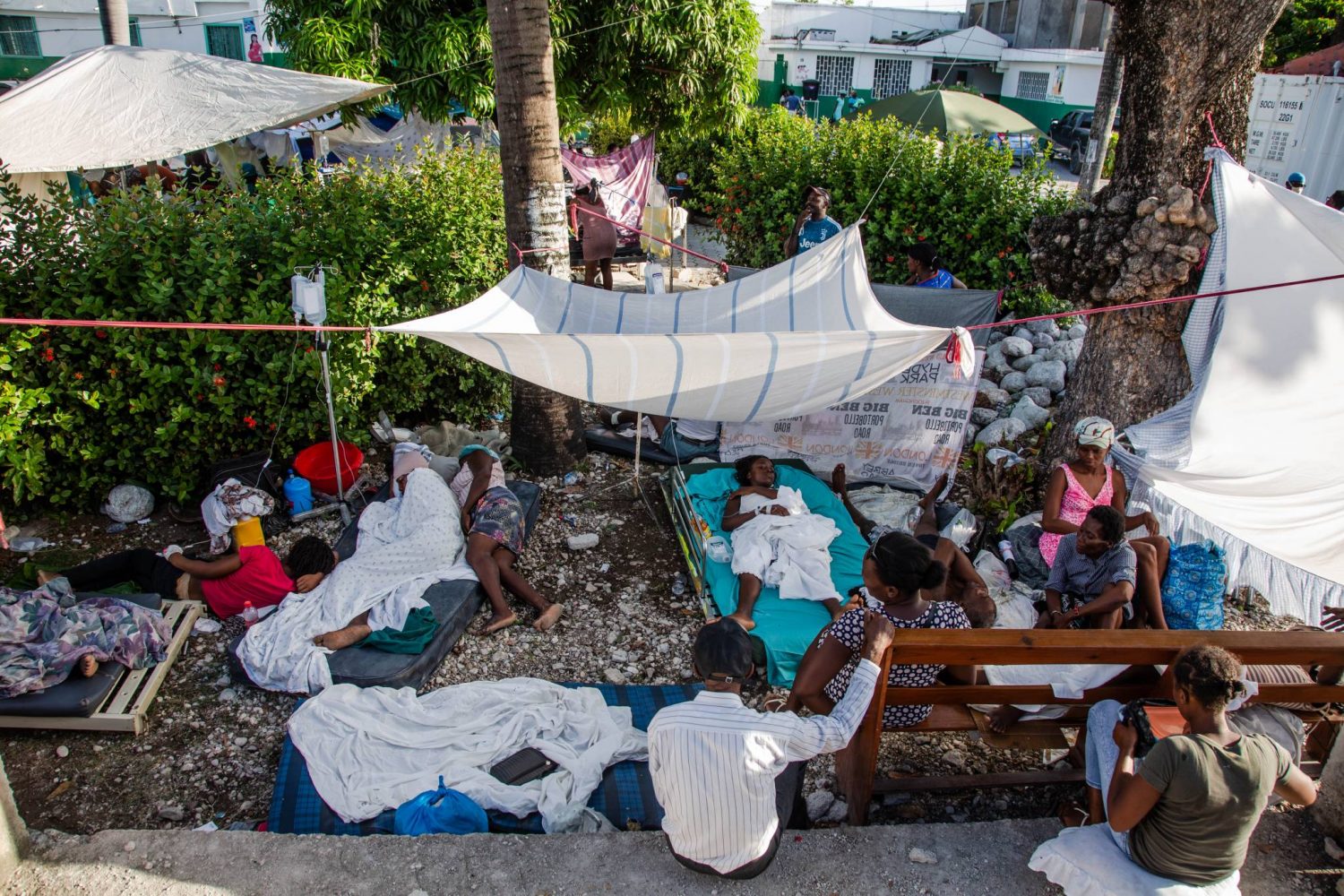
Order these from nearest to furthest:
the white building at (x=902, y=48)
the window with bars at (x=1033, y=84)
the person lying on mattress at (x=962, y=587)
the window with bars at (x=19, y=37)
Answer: the person lying on mattress at (x=962, y=587) → the window with bars at (x=19, y=37) → the window with bars at (x=1033, y=84) → the white building at (x=902, y=48)

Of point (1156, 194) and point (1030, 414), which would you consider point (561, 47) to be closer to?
point (1030, 414)

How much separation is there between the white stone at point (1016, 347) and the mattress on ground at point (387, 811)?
5737mm

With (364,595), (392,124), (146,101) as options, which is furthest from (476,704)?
(392,124)

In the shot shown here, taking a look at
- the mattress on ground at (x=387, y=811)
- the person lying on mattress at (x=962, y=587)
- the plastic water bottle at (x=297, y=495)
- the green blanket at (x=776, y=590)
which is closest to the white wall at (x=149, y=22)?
the plastic water bottle at (x=297, y=495)

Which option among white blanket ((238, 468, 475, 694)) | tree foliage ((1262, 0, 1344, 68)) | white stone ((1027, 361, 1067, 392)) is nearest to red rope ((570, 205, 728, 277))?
white stone ((1027, 361, 1067, 392))

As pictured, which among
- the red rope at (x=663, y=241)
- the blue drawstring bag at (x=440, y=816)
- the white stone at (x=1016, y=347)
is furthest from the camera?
the white stone at (x=1016, y=347)

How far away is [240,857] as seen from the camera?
2.85 metres

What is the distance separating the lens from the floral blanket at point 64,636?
3.63 meters

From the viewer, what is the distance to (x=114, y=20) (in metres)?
10.3

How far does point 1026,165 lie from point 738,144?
483 centimetres

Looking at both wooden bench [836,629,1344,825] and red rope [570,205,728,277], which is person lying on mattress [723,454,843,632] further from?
red rope [570,205,728,277]

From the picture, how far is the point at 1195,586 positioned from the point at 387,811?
3532mm

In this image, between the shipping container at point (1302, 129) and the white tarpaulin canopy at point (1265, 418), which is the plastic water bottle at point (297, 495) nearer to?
the white tarpaulin canopy at point (1265, 418)

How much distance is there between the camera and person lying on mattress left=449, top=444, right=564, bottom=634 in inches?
184
